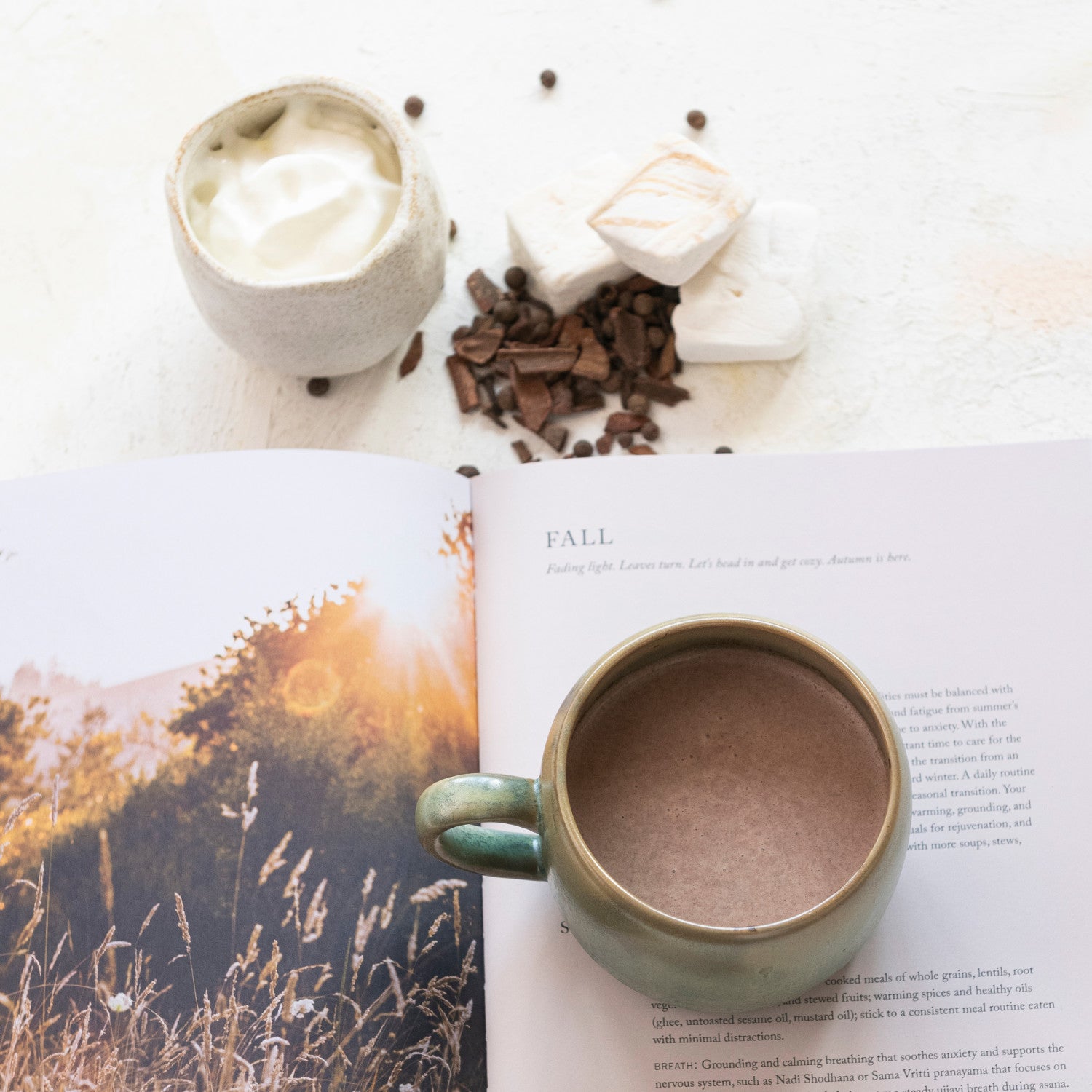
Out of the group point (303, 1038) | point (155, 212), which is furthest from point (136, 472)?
point (303, 1038)

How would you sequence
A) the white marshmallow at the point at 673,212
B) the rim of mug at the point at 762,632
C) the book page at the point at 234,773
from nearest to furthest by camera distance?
the rim of mug at the point at 762,632 → the book page at the point at 234,773 → the white marshmallow at the point at 673,212

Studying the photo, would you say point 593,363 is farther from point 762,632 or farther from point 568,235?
point 762,632

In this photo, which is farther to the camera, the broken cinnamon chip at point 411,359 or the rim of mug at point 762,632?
the broken cinnamon chip at point 411,359

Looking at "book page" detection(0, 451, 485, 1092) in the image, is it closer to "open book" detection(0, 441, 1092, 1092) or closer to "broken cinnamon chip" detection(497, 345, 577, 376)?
"open book" detection(0, 441, 1092, 1092)

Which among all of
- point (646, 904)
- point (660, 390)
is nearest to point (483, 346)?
point (660, 390)

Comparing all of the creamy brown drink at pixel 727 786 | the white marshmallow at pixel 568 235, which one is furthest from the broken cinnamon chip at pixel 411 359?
the creamy brown drink at pixel 727 786

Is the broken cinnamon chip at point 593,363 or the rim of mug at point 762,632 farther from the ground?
the broken cinnamon chip at point 593,363

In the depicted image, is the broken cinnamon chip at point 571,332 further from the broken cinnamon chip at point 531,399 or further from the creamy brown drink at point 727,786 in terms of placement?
the creamy brown drink at point 727,786
